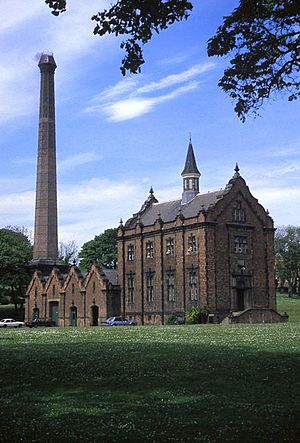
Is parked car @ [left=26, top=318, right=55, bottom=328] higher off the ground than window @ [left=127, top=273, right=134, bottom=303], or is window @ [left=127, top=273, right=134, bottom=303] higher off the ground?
window @ [left=127, top=273, right=134, bottom=303]

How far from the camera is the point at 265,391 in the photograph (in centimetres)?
1534

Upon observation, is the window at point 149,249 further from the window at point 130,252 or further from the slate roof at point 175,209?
the window at point 130,252

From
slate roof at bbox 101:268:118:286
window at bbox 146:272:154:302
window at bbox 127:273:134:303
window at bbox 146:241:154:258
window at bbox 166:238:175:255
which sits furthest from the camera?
slate roof at bbox 101:268:118:286

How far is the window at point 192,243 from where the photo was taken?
64.3 m

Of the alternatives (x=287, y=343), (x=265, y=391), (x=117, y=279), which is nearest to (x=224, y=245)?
(x=117, y=279)

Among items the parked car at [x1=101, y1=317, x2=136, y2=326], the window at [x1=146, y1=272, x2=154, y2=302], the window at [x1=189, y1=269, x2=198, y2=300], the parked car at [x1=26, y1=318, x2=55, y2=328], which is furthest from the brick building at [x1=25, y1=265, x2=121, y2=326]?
the window at [x1=189, y1=269, x2=198, y2=300]

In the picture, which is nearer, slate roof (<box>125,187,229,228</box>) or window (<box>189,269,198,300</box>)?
window (<box>189,269,198,300</box>)

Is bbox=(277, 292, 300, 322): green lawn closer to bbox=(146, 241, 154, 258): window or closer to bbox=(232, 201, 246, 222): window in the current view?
bbox=(232, 201, 246, 222): window

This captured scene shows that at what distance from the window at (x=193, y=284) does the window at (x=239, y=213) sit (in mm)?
7012

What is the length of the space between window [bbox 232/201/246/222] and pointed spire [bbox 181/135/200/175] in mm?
9886

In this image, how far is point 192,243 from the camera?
64688mm

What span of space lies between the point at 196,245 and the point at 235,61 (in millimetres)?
48956

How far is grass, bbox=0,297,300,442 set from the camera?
11766 mm

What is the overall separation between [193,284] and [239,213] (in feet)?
29.4
